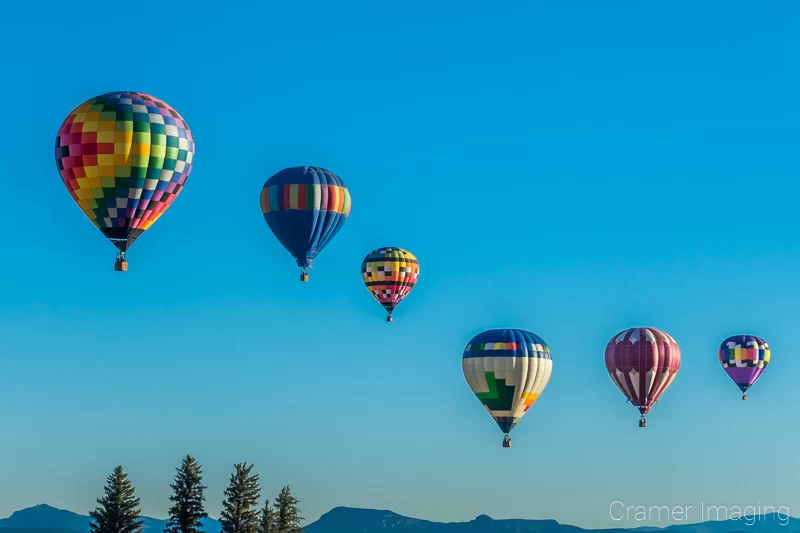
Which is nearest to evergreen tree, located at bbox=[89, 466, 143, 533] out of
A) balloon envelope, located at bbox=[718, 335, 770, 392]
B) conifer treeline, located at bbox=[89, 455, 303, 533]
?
conifer treeline, located at bbox=[89, 455, 303, 533]

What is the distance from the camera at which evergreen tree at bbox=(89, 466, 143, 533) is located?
89938 millimetres

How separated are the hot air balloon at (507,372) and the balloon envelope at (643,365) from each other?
1116 centimetres

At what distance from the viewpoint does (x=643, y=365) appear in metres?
105

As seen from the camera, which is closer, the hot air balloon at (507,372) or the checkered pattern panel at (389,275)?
the hot air balloon at (507,372)

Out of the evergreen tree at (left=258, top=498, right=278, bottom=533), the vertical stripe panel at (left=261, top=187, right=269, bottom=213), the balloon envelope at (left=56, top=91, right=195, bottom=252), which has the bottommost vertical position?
the evergreen tree at (left=258, top=498, right=278, bottom=533)

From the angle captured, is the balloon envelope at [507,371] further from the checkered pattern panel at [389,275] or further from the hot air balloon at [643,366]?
the checkered pattern panel at [389,275]

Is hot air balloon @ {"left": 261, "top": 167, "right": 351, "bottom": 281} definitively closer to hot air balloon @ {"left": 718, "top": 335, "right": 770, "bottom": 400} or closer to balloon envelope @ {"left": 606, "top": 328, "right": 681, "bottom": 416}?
balloon envelope @ {"left": 606, "top": 328, "right": 681, "bottom": 416}

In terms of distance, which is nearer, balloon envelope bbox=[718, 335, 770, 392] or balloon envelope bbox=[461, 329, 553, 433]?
balloon envelope bbox=[461, 329, 553, 433]

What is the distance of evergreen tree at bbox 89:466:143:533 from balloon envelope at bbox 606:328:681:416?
35421 millimetres

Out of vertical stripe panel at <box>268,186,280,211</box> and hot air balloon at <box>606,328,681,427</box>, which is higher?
vertical stripe panel at <box>268,186,280,211</box>

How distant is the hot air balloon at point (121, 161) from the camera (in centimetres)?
7338

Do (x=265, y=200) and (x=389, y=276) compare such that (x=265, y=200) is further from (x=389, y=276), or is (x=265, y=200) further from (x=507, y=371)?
(x=389, y=276)

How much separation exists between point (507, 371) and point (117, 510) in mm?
25178

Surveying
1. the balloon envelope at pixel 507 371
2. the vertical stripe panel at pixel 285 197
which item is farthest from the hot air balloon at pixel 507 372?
the vertical stripe panel at pixel 285 197
